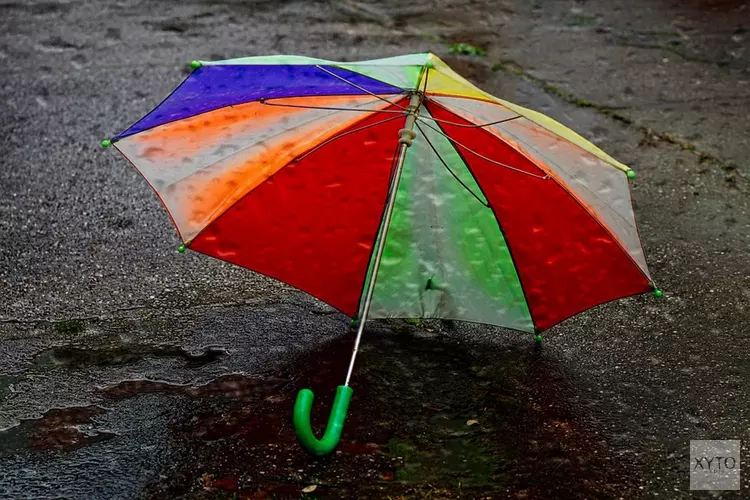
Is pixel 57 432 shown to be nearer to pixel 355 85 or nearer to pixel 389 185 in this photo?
pixel 389 185

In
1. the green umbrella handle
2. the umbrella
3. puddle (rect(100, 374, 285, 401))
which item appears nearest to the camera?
the green umbrella handle

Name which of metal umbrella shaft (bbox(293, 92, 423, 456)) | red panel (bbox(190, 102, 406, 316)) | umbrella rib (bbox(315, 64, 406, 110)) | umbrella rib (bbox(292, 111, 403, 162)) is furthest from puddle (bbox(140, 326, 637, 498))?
umbrella rib (bbox(315, 64, 406, 110))

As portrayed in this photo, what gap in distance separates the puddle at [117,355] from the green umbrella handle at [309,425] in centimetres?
91

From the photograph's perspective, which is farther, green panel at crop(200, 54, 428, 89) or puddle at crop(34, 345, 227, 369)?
puddle at crop(34, 345, 227, 369)

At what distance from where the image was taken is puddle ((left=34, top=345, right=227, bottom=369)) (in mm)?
3500

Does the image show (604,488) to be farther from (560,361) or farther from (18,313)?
(18,313)

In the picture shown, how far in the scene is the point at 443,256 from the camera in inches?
135

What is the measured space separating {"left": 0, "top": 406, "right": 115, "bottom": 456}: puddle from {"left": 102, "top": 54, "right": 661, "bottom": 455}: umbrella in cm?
67

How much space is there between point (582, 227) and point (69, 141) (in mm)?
3127

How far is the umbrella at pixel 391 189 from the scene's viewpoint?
305cm

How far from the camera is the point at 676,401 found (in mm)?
3414

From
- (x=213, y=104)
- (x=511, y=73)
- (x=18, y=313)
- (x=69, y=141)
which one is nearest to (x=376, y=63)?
(x=213, y=104)

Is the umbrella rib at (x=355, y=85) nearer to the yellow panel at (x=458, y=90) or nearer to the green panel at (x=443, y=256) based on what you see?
the yellow panel at (x=458, y=90)

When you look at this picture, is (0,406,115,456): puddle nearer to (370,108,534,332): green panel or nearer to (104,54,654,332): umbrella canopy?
(104,54,654,332): umbrella canopy
